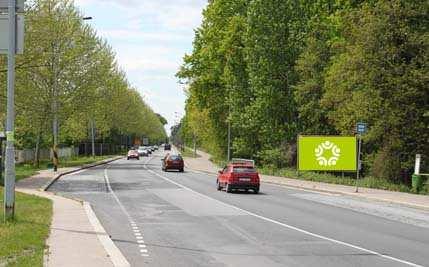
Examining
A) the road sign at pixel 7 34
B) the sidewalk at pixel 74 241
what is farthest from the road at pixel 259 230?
the road sign at pixel 7 34

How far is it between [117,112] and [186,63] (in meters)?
36.2

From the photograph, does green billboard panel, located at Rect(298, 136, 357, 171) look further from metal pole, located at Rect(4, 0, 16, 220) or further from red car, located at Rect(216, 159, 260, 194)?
metal pole, located at Rect(4, 0, 16, 220)

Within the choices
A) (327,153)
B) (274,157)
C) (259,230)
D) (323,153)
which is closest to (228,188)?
(327,153)

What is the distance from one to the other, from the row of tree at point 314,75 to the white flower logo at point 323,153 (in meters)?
1.80

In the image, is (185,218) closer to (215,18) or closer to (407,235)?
(407,235)

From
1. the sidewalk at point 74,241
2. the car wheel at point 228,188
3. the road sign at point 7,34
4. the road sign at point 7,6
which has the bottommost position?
the car wheel at point 228,188

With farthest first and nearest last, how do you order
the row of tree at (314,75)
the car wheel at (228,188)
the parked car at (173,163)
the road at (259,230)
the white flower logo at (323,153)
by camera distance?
the parked car at (173,163), the white flower logo at (323,153), the row of tree at (314,75), the car wheel at (228,188), the road at (259,230)

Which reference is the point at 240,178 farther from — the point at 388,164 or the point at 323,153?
the point at 323,153

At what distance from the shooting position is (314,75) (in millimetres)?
50719

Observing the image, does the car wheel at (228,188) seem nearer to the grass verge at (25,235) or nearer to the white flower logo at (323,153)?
the white flower logo at (323,153)

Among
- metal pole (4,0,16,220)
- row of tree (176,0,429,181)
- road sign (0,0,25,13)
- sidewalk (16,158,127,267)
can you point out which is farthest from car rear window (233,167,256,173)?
metal pole (4,0,16,220)

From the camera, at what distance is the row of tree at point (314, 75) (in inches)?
1480

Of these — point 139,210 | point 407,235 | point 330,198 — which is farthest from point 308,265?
point 330,198

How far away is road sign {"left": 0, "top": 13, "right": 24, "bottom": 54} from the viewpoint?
1602 cm
